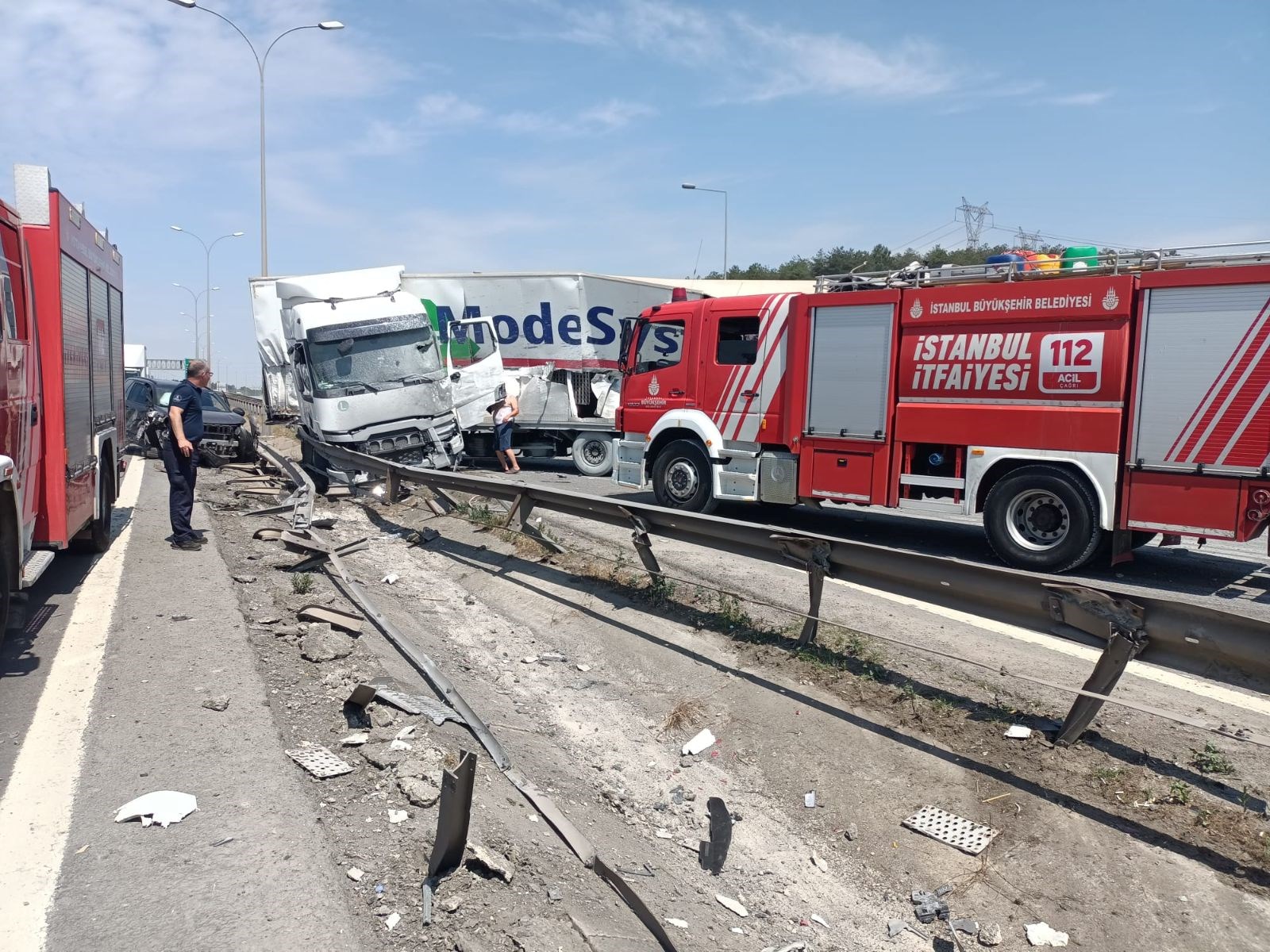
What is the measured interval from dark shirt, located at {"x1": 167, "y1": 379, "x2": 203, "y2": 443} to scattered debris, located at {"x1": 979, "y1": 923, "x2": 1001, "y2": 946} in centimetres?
789

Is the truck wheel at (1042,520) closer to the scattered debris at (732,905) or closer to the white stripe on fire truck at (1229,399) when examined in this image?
the white stripe on fire truck at (1229,399)

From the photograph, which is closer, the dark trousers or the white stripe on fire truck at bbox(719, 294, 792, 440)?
the dark trousers

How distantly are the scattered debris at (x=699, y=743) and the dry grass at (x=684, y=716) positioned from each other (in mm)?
141

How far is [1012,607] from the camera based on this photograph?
15.9 ft

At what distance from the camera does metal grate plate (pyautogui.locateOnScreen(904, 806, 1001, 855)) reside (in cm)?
403

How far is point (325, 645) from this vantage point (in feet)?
19.4

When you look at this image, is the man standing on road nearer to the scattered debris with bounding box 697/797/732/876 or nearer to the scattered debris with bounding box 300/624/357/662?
the scattered debris with bounding box 300/624/357/662

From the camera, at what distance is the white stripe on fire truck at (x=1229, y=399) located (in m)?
7.57

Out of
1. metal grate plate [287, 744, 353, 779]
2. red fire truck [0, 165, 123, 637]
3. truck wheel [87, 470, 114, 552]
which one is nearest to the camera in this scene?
metal grate plate [287, 744, 353, 779]

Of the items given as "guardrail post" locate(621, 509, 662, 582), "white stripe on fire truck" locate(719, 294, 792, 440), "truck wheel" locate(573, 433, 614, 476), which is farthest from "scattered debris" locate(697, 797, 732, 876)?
"truck wheel" locate(573, 433, 614, 476)

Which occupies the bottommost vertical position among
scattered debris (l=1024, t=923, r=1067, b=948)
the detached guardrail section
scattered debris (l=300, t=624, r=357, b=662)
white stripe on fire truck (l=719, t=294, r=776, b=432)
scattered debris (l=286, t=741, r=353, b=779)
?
scattered debris (l=1024, t=923, r=1067, b=948)

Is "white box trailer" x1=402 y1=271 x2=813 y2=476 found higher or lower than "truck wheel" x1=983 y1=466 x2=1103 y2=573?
higher

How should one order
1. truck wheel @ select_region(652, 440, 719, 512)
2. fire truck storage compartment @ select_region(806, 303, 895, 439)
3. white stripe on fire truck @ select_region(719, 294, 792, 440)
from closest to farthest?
1. fire truck storage compartment @ select_region(806, 303, 895, 439)
2. white stripe on fire truck @ select_region(719, 294, 792, 440)
3. truck wheel @ select_region(652, 440, 719, 512)

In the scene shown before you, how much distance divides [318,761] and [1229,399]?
7443 mm
